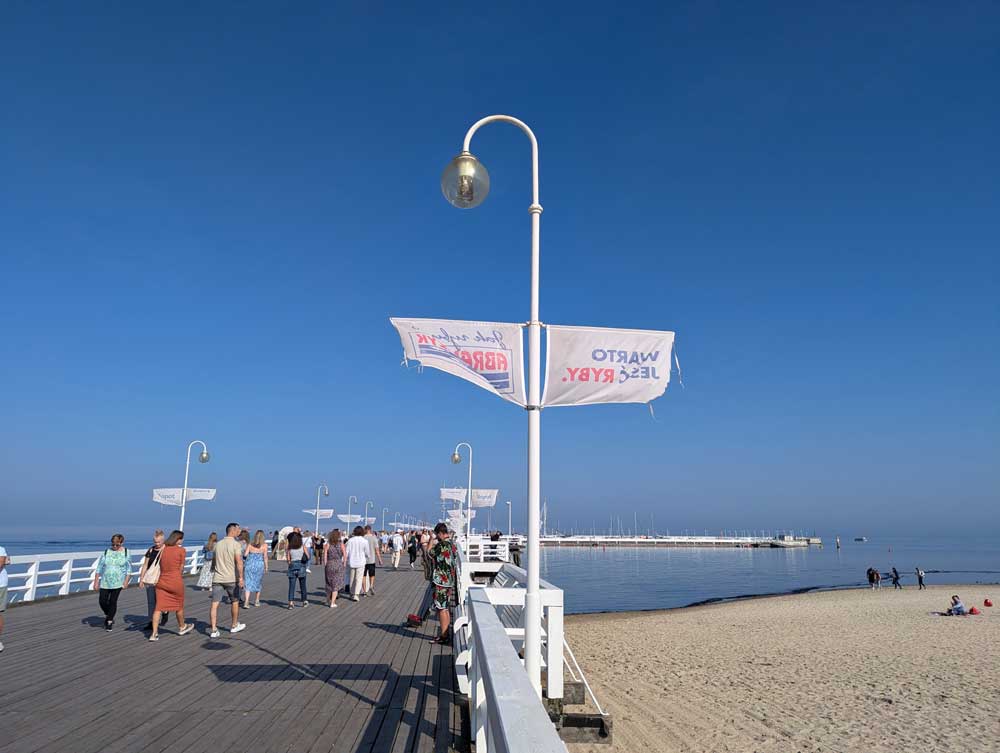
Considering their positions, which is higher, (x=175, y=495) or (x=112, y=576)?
(x=175, y=495)

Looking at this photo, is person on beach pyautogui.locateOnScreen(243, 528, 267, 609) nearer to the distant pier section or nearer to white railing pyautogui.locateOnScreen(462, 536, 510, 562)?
white railing pyautogui.locateOnScreen(462, 536, 510, 562)

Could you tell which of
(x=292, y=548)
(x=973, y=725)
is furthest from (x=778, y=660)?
(x=292, y=548)

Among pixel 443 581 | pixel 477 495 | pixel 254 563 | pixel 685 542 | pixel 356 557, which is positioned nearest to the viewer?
pixel 443 581

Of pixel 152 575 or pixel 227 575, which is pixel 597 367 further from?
pixel 152 575

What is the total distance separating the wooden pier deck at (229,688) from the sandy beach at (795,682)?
3.02 metres

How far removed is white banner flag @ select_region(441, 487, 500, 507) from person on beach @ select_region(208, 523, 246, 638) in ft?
66.4

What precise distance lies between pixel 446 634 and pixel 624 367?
5.83 metres

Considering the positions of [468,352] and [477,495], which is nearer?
[468,352]

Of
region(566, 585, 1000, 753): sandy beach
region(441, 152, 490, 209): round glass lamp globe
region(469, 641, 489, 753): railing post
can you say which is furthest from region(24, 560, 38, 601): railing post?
region(441, 152, 490, 209): round glass lamp globe

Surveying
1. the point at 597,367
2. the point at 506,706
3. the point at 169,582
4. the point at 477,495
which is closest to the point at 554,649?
the point at 597,367

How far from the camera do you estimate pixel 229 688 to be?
703 centimetres

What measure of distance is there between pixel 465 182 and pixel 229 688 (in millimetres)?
6002

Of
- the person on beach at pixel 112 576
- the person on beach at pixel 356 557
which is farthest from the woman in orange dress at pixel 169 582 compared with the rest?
the person on beach at pixel 356 557

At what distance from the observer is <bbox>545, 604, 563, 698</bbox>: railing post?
6.46m
